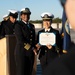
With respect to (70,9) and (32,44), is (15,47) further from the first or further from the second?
(70,9)

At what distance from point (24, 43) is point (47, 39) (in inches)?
20.6

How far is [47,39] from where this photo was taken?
5.80m

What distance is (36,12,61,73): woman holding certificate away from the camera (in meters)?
5.77

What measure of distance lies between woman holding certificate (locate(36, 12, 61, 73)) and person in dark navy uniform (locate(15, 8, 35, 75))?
10.2 inches

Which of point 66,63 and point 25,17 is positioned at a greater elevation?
point 25,17

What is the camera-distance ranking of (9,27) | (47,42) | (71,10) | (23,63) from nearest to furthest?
1. (71,10)
2. (47,42)
3. (23,63)
4. (9,27)

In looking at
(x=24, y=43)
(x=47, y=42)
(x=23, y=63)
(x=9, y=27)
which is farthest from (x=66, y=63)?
(x=9, y=27)

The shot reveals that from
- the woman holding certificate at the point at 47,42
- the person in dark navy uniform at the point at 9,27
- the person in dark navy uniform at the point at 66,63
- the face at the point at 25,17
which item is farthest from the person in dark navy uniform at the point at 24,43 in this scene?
the person in dark navy uniform at the point at 66,63

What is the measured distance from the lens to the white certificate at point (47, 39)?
575 centimetres

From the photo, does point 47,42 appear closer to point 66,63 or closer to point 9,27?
point 9,27

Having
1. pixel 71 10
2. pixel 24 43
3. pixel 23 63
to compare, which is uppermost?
pixel 71 10

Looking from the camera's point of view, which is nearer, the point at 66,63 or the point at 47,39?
the point at 66,63

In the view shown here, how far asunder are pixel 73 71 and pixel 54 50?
196 inches

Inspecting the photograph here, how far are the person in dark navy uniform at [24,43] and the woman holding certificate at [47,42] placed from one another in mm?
260
